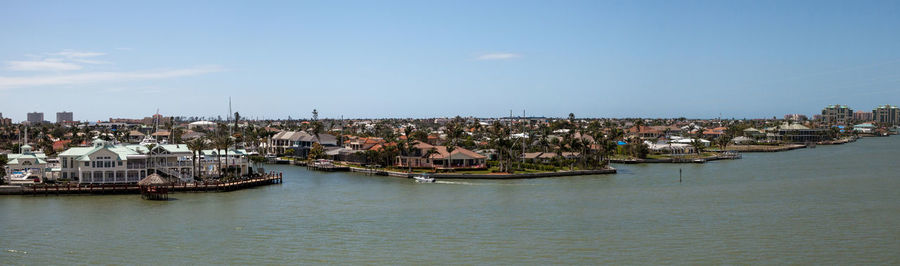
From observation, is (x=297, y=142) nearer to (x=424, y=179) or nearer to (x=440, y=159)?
(x=440, y=159)

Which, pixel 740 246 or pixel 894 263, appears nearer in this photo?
pixel 894 263

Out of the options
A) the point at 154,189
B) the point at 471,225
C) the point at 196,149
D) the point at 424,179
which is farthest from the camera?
the point at 424,179

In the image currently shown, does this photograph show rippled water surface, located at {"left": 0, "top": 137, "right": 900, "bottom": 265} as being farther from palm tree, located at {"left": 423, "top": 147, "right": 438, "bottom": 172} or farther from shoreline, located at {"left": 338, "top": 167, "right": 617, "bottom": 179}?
palm tree, located at {"left": 423, "top": 147, "right": 438, "bottom": 172}

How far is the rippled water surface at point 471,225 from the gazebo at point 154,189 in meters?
0.90

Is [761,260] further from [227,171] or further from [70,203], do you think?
[227,171]

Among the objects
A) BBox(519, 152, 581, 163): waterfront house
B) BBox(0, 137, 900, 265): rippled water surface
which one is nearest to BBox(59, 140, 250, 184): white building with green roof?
BBox(0, 137, 900, 265): rippled water surface

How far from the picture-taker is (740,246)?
102ft

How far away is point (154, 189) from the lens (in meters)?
48.6

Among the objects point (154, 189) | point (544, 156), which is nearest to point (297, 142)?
point (544, 156)

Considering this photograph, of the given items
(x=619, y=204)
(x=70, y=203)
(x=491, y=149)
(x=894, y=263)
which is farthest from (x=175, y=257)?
(x=491, y=149)

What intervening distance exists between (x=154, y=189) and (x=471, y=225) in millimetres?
25949

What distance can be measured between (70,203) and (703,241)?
134 feet

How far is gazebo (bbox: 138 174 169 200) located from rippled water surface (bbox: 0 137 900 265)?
0.90 metres

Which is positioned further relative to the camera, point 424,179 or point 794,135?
point 794,135
